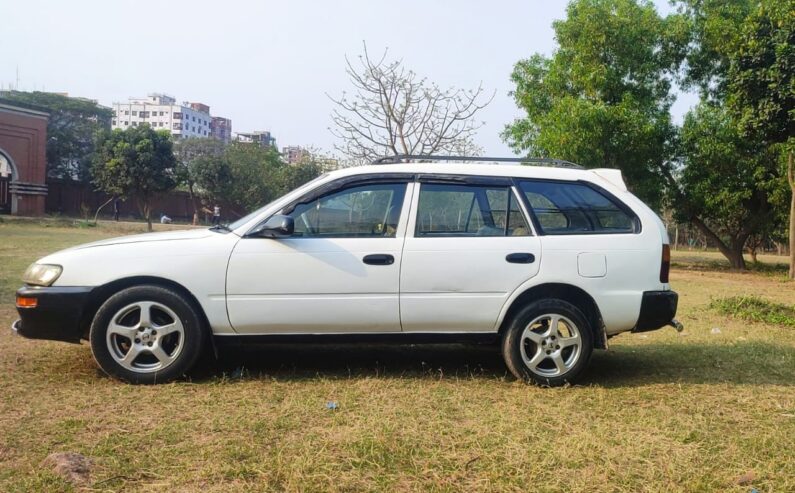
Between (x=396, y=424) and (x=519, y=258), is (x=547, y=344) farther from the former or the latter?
(x=396, y=424)

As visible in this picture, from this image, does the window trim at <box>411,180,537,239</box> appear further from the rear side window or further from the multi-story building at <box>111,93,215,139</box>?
the multi-story building at <box>111,93,215,139</box>

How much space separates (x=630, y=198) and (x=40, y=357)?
4806 millimetres

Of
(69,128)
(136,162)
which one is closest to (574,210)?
(136,162)

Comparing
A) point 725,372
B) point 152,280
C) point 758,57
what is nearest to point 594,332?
point 725,372

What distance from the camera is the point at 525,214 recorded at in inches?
197

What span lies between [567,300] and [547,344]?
385 mm

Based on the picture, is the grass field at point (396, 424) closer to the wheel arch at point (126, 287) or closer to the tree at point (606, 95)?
the wheel arch at point (126, 287)

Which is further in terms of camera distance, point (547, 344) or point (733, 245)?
point (733, 245)

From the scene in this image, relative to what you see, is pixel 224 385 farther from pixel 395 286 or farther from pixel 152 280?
pixel 395 286

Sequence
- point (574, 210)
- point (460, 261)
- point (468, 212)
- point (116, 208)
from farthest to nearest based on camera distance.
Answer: point (116, 208), point (574, 210), point (468, 212), point (460, 261)

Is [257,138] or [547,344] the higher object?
[257,138]

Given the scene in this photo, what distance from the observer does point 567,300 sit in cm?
502

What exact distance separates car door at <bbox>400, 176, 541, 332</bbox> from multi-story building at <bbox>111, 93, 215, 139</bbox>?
125515 millimetres

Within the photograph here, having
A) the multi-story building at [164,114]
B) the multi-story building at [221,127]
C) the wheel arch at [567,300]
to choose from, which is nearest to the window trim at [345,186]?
the wheel arch at [567,300]
